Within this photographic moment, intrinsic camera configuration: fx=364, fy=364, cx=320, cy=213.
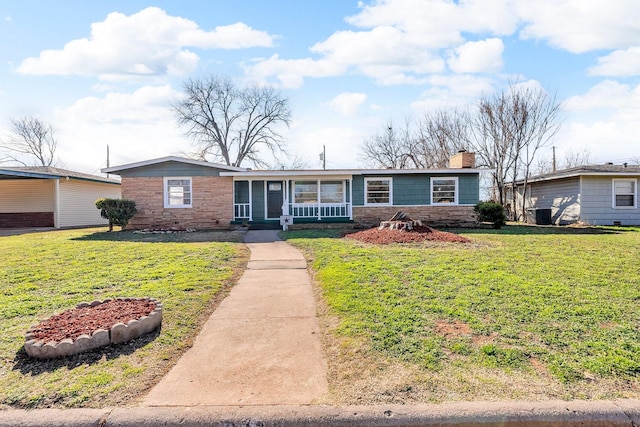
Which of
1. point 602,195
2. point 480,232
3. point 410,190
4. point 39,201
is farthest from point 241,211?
point 602,195

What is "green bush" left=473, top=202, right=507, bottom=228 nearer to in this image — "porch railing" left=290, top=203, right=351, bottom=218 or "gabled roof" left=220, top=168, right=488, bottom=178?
"gabled roof" left=220, top=168, right=488, bottom=178

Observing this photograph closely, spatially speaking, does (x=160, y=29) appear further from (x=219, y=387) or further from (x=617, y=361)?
(x=617, y=361)

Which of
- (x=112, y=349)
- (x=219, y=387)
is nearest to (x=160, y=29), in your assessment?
(x=112, y=349)

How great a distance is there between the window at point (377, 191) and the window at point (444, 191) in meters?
2.03

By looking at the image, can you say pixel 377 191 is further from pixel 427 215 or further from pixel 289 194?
pixel 289 194

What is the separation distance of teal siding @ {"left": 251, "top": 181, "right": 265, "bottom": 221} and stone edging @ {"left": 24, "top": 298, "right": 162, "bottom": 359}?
501 inches

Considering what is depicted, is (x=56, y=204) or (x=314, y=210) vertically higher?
(x=56, y=204)

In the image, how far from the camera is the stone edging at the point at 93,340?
319cm

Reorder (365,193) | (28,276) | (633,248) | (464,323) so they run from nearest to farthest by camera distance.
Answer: (464,323) → (28,276) → (633,248) → (365,193)

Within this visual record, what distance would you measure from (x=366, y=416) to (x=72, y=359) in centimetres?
262

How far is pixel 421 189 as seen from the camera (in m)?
16.2

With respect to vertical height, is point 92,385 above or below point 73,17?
below

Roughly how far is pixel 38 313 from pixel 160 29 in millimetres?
8255

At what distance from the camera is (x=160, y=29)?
32.0 ft
